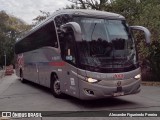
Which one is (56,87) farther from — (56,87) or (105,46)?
(105,46)

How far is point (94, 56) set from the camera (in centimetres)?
1098

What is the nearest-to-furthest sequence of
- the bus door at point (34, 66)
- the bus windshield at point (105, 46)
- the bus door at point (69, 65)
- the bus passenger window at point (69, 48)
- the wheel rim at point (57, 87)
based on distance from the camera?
the bus windshield at point (105, 46) < the bus door at point (69, 65) < the bus passenger window at point (69, 48) < the wheel rim at point (57, 87) < the bus door at point (34, 66)

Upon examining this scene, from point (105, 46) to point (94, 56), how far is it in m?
0.61

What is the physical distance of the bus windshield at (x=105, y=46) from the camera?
10.9 metres

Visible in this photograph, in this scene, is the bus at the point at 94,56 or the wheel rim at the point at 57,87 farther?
the wheel rim at the point at 57,87

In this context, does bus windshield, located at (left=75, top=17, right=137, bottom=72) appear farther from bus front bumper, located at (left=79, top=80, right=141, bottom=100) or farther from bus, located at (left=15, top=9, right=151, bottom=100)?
bus front bumper, located at (left=79, top=80, right=141, bottom=100)

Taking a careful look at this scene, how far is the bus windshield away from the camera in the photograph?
35.9 feet

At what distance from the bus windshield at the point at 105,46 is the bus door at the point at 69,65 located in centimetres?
49

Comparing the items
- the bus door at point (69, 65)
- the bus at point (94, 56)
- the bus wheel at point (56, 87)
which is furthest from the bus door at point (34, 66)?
the bus door at point (69, 65)

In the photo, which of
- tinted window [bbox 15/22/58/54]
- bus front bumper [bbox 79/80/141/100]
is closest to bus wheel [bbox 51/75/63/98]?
tinted window [bbox 15/22/58/54]

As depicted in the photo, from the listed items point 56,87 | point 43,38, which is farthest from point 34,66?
point 56,87

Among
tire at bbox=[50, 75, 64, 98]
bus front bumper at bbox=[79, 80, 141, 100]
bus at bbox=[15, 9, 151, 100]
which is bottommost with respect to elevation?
tire at bbox=[50, 75, 64, 98]

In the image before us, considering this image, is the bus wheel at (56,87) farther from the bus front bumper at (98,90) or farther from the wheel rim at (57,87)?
the bus front bumper at (98,90)

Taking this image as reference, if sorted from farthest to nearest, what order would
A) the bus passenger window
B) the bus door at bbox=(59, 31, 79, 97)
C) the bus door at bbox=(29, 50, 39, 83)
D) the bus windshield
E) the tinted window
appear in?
the bus door at bbox=(29, 50, 39, 83) → the tinted window → the bus passenger window → the bus door at bbox=(59, 31, 79, 97) → the bus windshield
